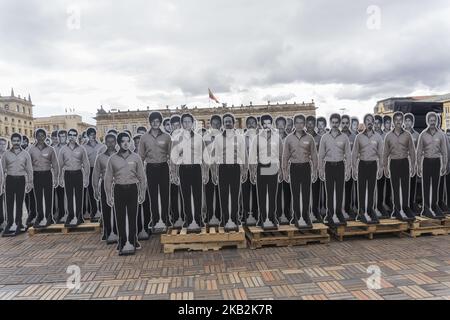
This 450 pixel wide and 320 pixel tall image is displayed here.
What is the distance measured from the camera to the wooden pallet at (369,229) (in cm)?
608

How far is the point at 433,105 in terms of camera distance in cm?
835

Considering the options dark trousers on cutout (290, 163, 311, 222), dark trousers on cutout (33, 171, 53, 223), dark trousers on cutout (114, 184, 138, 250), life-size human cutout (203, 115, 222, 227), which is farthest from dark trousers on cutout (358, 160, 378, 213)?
dark trousers on cutout (33, 171, 53, 223)

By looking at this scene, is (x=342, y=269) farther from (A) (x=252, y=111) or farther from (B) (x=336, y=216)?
(A) (x=252, y=111)

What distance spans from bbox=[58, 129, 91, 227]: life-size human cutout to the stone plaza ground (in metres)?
0.95

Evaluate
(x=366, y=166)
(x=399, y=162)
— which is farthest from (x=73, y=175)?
(x=399, y=162)

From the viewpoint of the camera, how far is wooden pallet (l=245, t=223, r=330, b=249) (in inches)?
226

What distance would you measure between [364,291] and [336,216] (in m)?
2.38

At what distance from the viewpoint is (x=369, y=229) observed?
6.09 meters

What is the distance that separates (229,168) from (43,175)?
4302mm

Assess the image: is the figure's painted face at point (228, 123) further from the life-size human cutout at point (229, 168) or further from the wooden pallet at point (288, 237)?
the wooden pallet at point (288, 237)

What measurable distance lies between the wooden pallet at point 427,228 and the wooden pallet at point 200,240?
339 centimetres

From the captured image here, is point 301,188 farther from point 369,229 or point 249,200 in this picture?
point 369,229

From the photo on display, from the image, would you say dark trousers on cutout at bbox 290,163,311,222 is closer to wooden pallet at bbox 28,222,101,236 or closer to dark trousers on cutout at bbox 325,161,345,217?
dark trousers on cutout at bbox 325,161,345,217
